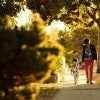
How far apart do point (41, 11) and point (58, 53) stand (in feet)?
55.5

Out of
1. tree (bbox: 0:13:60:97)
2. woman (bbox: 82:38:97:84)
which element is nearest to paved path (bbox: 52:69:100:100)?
woman (bbox: 82:38:97:84)

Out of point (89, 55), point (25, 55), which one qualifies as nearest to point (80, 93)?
point (89, 55)

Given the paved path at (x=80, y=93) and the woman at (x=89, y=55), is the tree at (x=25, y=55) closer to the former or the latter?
the paved path at (x=80, y=93)

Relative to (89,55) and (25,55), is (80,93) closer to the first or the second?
(89,55)

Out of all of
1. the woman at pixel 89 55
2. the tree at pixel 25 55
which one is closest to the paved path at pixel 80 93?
the woman at pixel 89 55

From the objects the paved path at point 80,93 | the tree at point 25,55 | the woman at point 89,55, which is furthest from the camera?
the woman at point 89,55

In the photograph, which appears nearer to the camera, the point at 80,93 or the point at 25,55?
the point at 25,55

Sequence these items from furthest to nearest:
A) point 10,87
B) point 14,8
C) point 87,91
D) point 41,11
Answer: point 41,11, point 14,8, point 87,91, point 10,87

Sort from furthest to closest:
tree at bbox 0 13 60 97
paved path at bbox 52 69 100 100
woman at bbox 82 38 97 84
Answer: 1. woman at bbox 82 38 97 84
2. paved path at bbox 52 69 100 100
3. tree at bbox 0 13 60 97

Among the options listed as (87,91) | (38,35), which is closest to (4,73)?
(38,35)

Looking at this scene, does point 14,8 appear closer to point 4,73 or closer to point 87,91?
point 87,91

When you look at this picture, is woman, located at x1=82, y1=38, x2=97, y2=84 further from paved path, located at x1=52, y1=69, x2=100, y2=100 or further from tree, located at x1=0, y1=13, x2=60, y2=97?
tree, located at x1=0, y1=13, x2=60, y2=97

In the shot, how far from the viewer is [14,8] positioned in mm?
19109

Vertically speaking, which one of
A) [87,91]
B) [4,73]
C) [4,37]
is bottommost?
[87,91]
